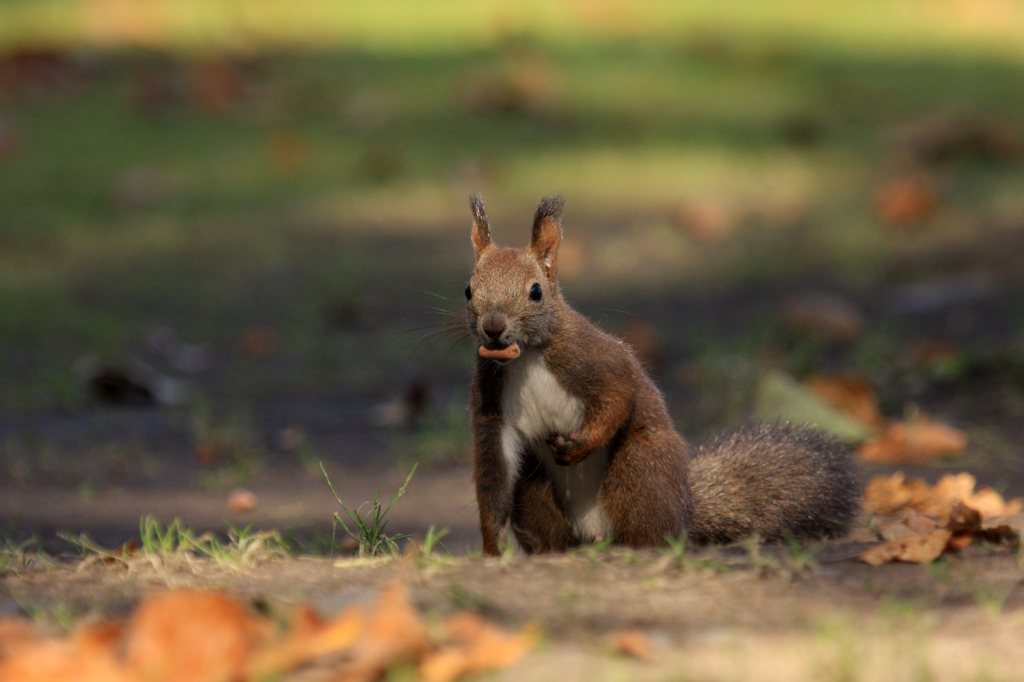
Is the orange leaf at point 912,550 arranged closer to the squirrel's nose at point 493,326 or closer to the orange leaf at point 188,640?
the squirrel's nose at point 493,326

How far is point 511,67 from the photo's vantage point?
932 cm

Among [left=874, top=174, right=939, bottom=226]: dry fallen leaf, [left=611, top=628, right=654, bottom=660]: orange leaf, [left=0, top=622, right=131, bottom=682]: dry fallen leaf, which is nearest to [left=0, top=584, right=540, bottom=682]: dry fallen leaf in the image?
[left=0, top=622, right=131, bottom=682]: dry fallen leaf

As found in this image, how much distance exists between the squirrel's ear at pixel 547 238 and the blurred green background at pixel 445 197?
3.45ft

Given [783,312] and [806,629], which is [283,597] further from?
[783,312]

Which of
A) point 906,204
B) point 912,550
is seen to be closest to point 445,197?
point 906,204

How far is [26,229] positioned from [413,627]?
241 inches

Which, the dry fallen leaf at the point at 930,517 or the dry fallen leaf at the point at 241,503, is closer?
the dry fallen leaf at the point at 930,517

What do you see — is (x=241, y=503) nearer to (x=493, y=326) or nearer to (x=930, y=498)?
(x=493, y=326)

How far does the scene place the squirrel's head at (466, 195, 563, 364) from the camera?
108 inches

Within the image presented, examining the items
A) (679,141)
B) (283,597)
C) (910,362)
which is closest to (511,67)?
(679,141)

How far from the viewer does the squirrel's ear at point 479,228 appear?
3.01m

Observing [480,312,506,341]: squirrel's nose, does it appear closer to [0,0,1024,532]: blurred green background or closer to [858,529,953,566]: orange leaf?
[858,529,953,566]: orange leaf

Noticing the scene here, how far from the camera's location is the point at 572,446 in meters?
2.79

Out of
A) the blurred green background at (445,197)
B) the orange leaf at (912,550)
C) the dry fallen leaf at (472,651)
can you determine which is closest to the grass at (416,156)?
the blurred green background at (445,197)
